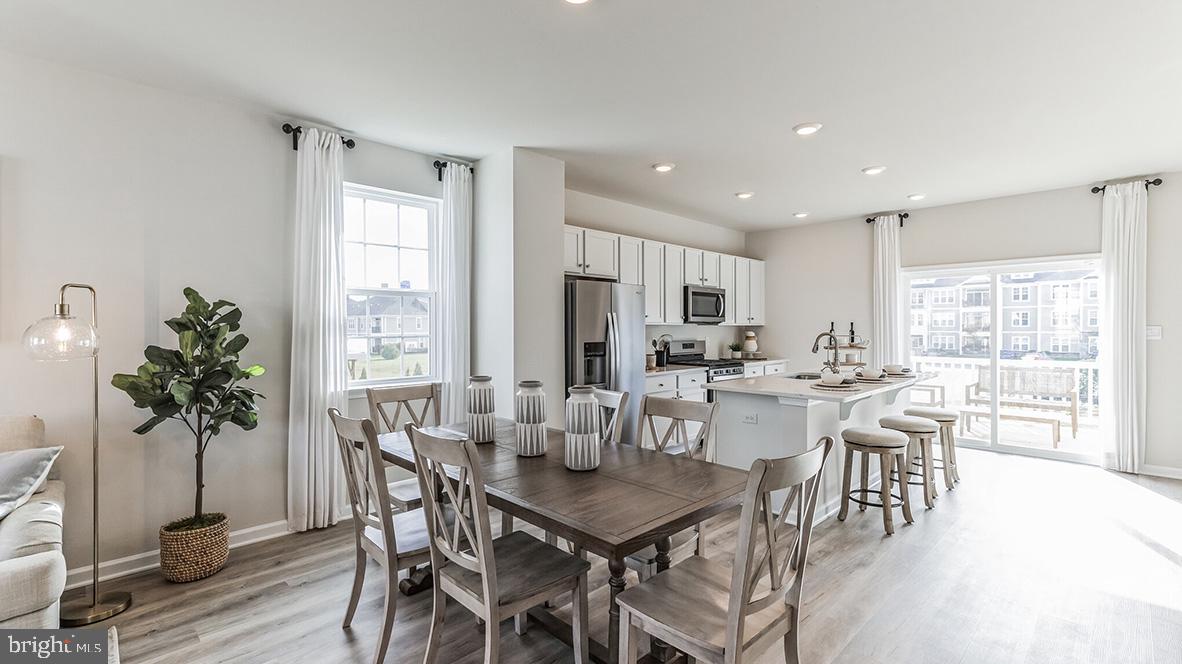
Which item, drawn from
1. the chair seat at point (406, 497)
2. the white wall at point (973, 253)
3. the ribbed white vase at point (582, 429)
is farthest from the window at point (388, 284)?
the white wall at point (973, 253)

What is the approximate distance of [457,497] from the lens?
1762mm

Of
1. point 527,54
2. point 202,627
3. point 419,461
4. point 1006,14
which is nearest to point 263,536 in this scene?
point 202,627

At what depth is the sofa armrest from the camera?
166cm

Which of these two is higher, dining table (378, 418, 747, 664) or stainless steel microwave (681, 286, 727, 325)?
stainless steel microwave (681, 286, 727, 325)

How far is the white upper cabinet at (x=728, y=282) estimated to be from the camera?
6347 millimetres

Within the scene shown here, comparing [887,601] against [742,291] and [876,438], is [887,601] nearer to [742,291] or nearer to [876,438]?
[876,438]

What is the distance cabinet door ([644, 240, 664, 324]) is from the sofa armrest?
4.34 m

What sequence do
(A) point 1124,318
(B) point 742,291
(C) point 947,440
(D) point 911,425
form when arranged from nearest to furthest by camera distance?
(D) point 911,425 → (C) point 947,440 → (A) point 1124,318 → (B) point 742,291

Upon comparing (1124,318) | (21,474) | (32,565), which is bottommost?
(32,565)

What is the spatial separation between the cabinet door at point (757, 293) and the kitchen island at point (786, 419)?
288 cm

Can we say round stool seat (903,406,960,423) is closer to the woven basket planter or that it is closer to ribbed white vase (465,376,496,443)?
ribbed white vase (465,376,496,443)

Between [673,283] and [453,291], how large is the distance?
257cm

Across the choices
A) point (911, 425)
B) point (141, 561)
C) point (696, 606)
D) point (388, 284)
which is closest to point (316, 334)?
point (388, 284)

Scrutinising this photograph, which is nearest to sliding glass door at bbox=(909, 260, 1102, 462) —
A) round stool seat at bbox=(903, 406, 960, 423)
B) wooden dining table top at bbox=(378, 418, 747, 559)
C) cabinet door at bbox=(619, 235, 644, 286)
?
round stool seat at bbox=(903, 406, 960, 423)
